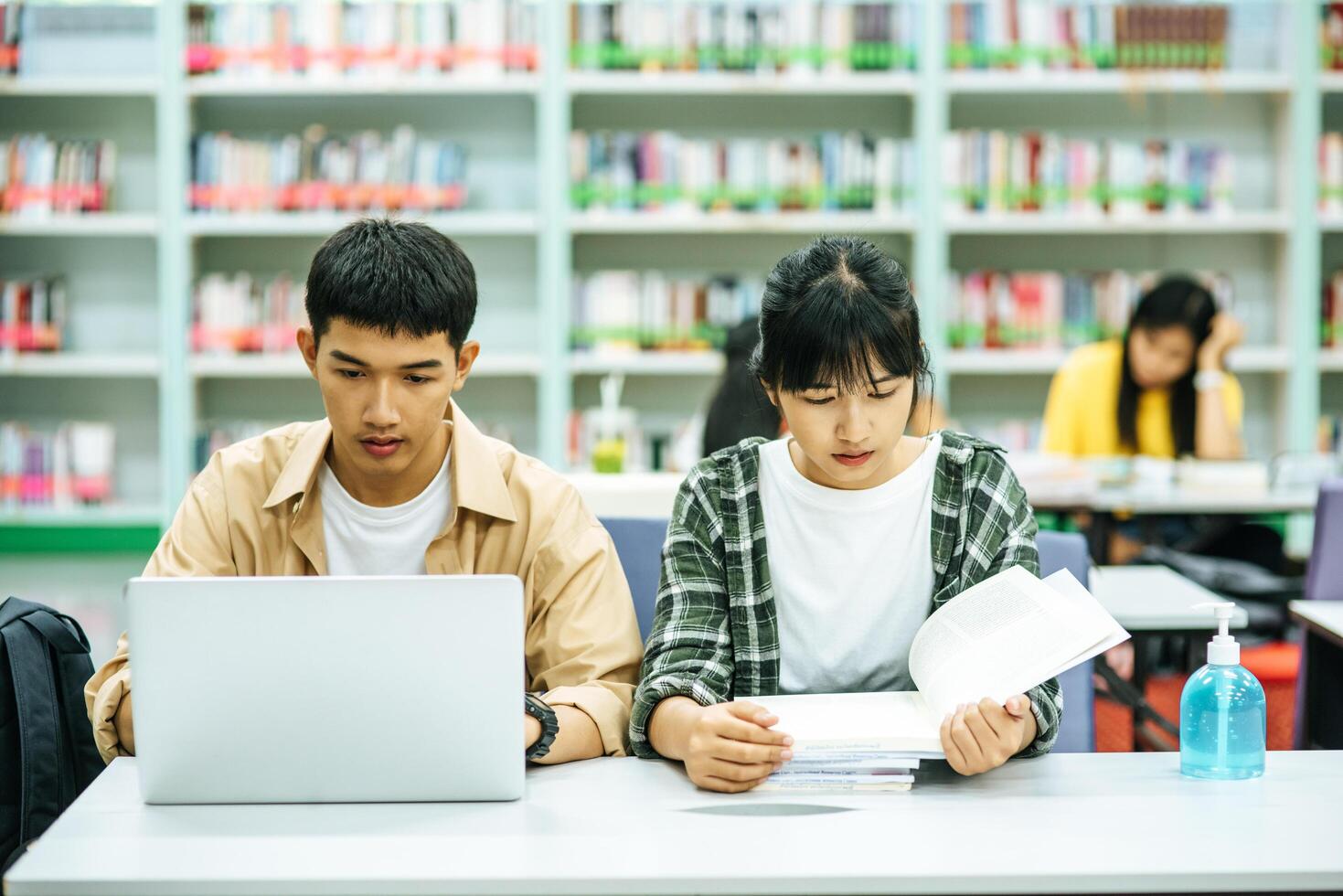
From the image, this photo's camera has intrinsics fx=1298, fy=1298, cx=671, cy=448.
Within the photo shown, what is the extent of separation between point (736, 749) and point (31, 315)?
4006mm

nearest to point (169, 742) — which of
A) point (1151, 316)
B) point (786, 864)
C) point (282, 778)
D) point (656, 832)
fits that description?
point (282, 778)

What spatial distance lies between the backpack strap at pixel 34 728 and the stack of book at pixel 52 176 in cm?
343

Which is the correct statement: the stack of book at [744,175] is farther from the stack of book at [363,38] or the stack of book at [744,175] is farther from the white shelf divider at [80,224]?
the white shelf divider at [80,224]

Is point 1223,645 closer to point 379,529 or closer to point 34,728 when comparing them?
point 379,529

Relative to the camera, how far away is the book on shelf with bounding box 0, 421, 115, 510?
4.40m

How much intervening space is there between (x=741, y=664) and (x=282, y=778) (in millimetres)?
514

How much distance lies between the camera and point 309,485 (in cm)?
150

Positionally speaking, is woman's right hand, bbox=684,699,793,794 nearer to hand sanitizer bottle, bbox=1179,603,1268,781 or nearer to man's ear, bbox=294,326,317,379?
hand sanitizer bottle, bbox=1179,603,1268,781

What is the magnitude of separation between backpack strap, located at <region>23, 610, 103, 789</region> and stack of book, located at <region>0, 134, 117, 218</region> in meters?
3.36

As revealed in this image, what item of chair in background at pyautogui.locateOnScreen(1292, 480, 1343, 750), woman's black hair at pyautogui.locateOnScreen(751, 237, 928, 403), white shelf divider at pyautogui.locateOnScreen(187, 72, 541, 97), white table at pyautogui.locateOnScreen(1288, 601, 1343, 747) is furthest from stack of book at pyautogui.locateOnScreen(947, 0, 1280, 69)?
woman's black hair at pyautogui.locateOnScreen(751, 237, 928, 403)

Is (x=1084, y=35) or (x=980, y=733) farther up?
(x=1084, y=35)

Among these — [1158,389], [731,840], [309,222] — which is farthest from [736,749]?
[309,222]

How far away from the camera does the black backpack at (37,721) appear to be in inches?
52.7

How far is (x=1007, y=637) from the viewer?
3.94ft
